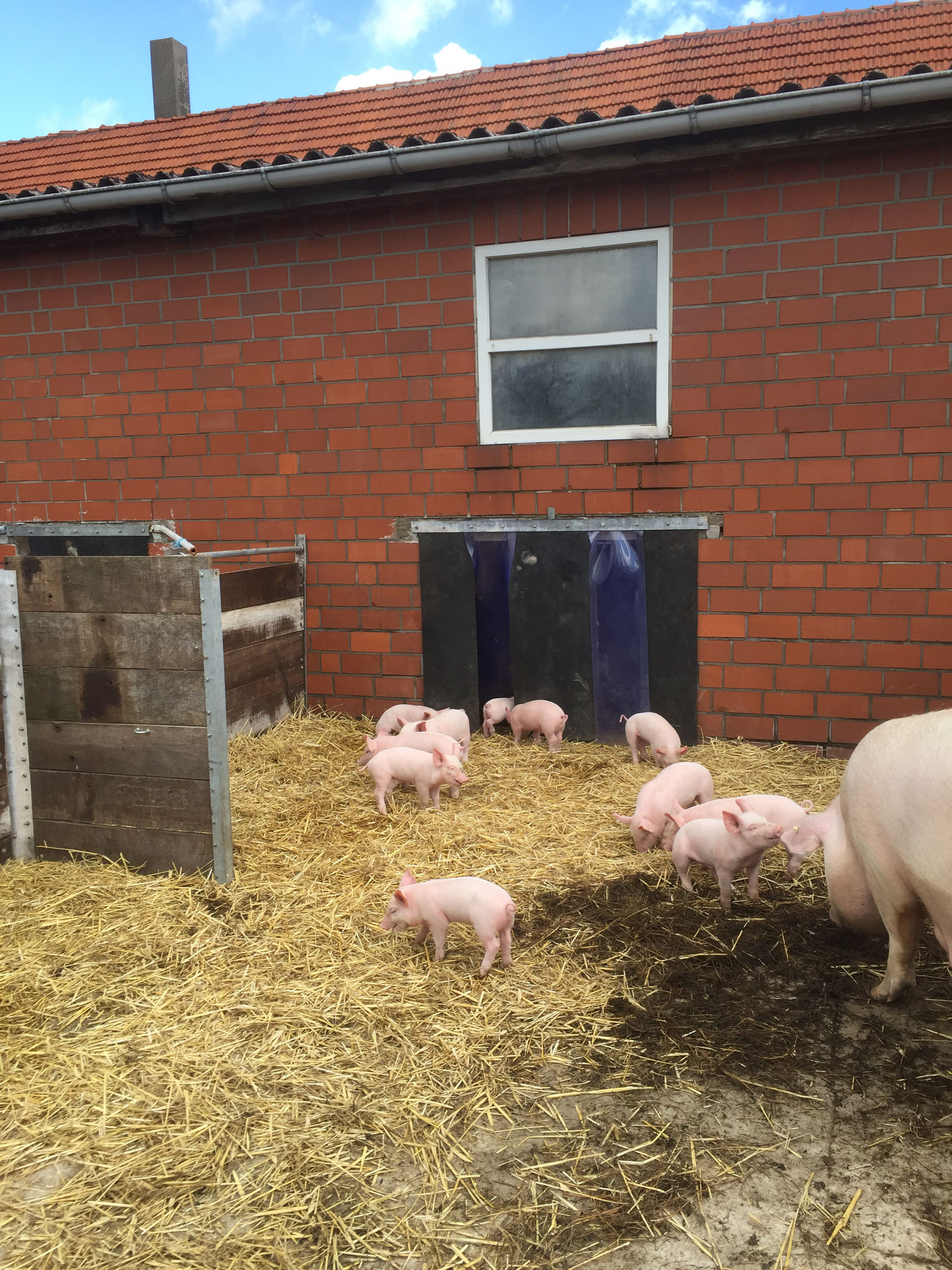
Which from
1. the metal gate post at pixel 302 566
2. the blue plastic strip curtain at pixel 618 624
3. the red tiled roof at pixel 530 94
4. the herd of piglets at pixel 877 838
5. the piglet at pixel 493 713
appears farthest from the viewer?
the metal gate post at pixel 302 566

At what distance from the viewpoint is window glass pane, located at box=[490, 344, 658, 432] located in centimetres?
621

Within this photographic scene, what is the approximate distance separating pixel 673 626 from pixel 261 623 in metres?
2.82

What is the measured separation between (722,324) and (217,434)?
3736 mm

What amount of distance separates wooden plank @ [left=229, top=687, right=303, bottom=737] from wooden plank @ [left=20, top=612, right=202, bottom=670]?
6.44ft

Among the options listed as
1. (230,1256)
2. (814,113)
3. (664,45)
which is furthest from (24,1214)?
(664,45)

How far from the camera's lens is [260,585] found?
6387 mm

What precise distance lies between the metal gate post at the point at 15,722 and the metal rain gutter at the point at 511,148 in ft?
11.5

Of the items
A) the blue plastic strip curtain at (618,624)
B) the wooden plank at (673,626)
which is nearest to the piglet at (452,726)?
the blue plastic strip curtain at (618,624)

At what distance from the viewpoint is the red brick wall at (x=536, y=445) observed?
5660 millimetres

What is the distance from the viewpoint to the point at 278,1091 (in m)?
2.73

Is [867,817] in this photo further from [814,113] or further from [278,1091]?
[814,113]

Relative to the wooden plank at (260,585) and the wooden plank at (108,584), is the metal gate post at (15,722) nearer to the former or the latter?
the wooden plank at (108,584)

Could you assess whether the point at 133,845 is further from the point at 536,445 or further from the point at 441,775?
the point at 536,445

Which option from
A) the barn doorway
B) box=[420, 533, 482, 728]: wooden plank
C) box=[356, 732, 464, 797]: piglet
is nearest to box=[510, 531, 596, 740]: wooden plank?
the barn doorway
